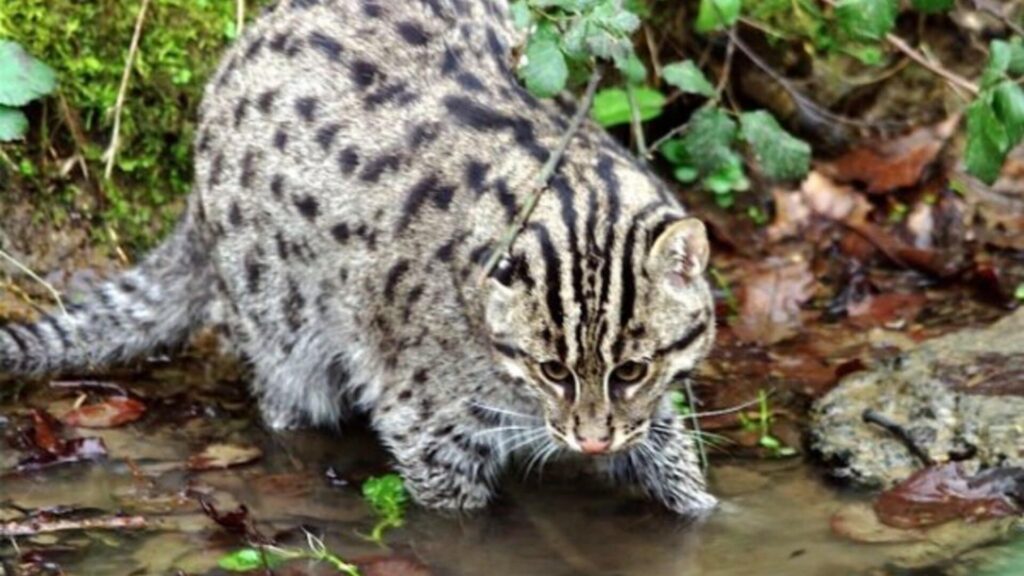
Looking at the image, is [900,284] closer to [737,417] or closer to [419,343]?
[737,417]

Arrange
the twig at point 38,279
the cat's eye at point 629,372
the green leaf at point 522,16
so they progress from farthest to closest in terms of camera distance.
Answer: the twig at point 38,279
the green leaf at point 522,16
the cat's eye at point 629,372

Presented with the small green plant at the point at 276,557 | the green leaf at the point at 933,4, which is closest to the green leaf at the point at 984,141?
the green leaf at the point at 933,4

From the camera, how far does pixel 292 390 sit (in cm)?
754

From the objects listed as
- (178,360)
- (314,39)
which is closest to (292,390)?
A: (178,360)

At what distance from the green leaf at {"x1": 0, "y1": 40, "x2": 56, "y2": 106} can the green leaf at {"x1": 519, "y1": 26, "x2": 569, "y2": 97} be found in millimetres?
2329

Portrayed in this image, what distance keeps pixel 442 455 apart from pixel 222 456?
37.6 inches

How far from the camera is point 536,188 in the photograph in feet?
20.5

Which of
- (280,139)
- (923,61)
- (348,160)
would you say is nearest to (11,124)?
(280,139)

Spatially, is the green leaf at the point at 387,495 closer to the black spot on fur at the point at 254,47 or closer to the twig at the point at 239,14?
the black spot on fur at the point at 254,47

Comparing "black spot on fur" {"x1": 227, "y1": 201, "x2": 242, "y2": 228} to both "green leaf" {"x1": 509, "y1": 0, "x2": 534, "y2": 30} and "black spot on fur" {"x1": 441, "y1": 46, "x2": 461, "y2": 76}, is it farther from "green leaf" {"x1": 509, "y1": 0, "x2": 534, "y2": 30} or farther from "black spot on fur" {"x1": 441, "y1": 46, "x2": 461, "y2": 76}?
"green leaf" {"x1": 509, "y1": 0, "x2": 534, "y2": 30}

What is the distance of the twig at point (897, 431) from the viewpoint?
22.7ft

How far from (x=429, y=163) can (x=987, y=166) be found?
191 centimetres

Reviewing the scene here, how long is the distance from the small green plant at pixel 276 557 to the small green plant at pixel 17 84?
210 cm

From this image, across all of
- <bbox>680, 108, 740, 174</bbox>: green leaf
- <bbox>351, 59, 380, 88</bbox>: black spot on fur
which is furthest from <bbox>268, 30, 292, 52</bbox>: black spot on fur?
<bbox>680, 108, 740, 174</bbox>: green leaf
